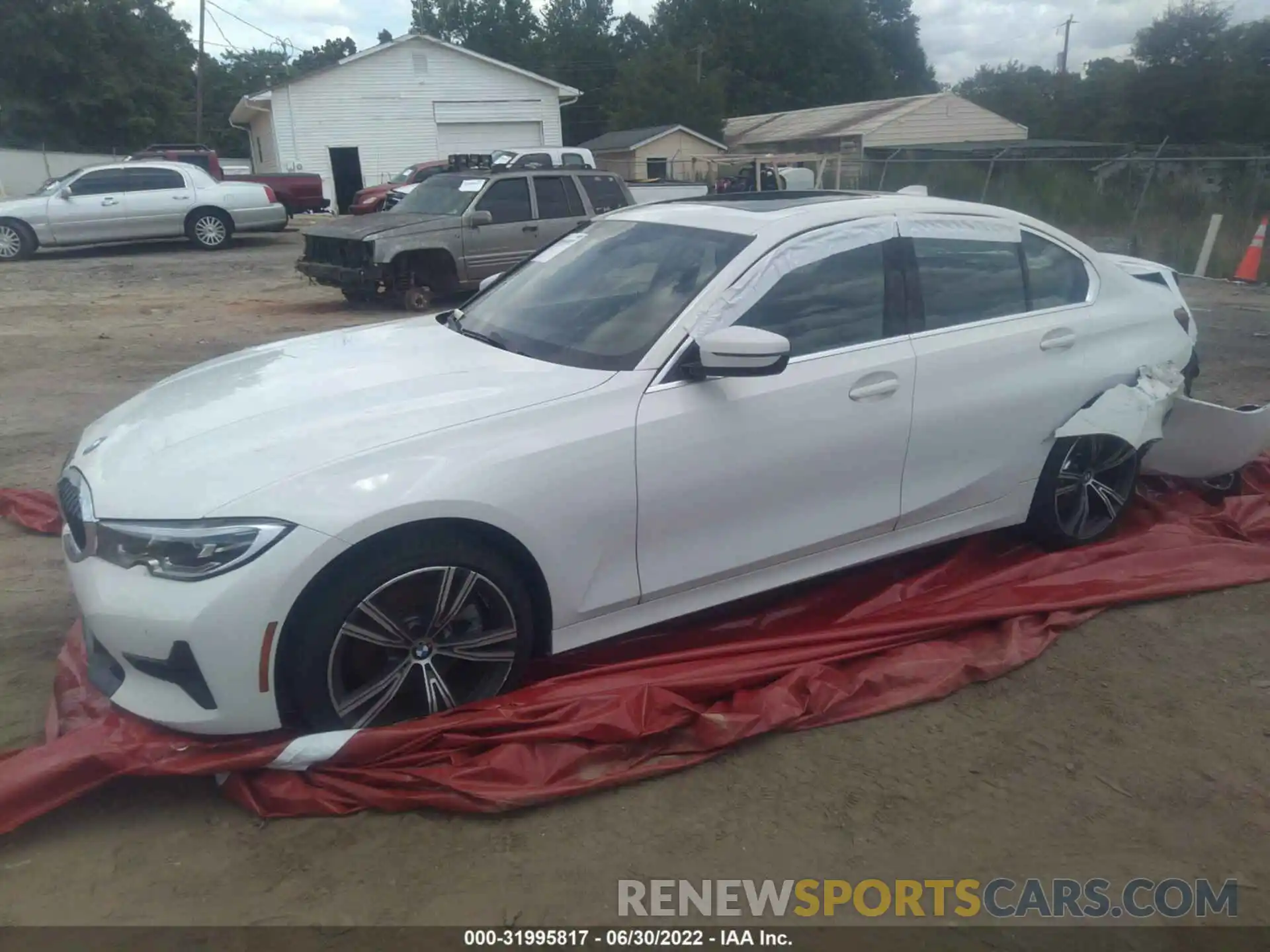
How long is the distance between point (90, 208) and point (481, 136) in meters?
18.1

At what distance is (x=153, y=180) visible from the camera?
1862 cm

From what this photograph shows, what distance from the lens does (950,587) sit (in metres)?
4.51

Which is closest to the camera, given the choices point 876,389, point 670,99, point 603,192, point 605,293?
point 876,389

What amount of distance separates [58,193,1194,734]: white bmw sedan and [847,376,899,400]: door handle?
1 centimetres

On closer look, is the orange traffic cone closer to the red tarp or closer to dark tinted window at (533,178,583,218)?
dark tinted window at (533,178,583,218)

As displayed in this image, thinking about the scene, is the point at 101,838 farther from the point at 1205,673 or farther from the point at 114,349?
the point at 114,349

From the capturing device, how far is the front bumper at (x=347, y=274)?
40.1ft

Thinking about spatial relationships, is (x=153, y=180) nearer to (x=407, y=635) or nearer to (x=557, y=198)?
(x=557, y=198)

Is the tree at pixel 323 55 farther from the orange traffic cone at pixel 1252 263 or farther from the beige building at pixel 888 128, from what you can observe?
the orange traffic cone at pixel 1252 263

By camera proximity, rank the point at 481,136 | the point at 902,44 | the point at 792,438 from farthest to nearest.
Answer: the point at 902,44 < the point at 481,136 < the point at 792,438

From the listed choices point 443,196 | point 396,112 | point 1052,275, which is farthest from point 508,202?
point 396,112

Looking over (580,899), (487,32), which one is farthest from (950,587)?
(487,32)

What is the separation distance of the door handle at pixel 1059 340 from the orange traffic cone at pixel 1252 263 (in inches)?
494

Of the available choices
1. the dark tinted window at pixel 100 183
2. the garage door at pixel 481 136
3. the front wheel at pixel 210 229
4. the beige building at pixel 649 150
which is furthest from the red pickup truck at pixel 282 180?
the beige building at pixel 649 150
